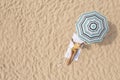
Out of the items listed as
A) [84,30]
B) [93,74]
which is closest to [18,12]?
[84,30]

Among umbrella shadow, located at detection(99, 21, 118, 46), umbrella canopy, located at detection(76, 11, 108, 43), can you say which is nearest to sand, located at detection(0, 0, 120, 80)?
umbrella shadow, located at detection(99, 21, 118, 46)

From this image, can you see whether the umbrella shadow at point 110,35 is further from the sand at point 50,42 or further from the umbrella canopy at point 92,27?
the umbrella canopy at point 92,27

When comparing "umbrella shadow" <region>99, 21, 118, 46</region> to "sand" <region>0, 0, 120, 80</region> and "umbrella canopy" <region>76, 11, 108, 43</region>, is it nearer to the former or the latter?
"sand" <region>0, 0, 120, 80</region>

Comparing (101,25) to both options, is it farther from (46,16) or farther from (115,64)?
(46,16)

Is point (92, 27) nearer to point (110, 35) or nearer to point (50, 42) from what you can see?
point (110, 35)

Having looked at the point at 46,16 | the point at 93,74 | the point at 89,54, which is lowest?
→ the point at 93,74

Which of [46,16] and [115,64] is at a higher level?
[46,16]
